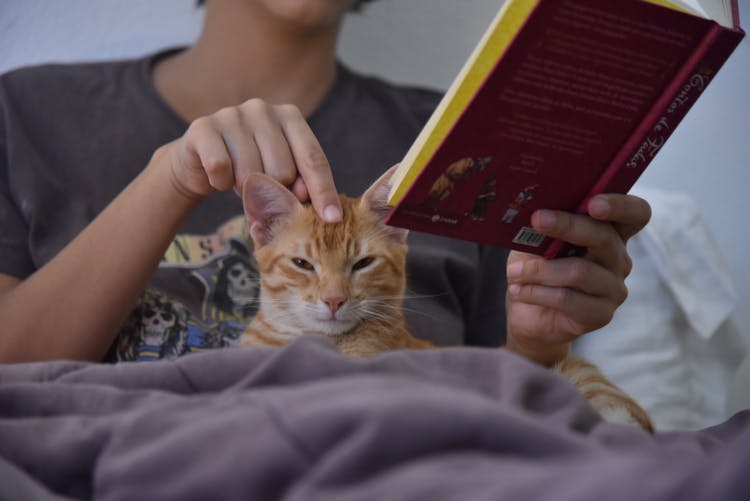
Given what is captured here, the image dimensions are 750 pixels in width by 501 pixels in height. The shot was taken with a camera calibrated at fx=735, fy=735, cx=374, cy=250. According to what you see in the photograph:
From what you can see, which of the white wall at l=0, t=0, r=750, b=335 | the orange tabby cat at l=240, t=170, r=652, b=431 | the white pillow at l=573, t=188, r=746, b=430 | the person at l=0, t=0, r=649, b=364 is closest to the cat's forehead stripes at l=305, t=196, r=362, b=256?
the orange tabby cat at l=240, t=170, r=652, b=431

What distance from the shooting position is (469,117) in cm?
75

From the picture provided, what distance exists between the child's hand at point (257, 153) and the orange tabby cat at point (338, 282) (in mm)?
134

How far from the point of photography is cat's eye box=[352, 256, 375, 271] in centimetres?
117

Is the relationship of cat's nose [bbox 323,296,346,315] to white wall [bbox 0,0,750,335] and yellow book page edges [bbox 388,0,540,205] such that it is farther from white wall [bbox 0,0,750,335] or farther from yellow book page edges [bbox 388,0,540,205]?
white wall [bbox 0,0,750,335]

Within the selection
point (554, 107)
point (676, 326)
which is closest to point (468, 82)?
point (554, 107)

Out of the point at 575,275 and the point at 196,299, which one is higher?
the point at 575,275

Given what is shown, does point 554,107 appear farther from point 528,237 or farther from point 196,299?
point 196,299

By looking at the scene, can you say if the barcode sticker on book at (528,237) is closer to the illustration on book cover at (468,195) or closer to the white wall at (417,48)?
the illustration on book cover at (468,195)

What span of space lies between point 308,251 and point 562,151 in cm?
46

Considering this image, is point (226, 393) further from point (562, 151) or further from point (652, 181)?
point (652, 181)

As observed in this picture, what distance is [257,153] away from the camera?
93cm

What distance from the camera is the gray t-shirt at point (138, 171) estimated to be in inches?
47.4

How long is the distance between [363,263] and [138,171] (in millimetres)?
455

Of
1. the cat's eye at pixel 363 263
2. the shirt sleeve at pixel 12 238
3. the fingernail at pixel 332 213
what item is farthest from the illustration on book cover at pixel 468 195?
the shirt sleeve at pixel 12 238
